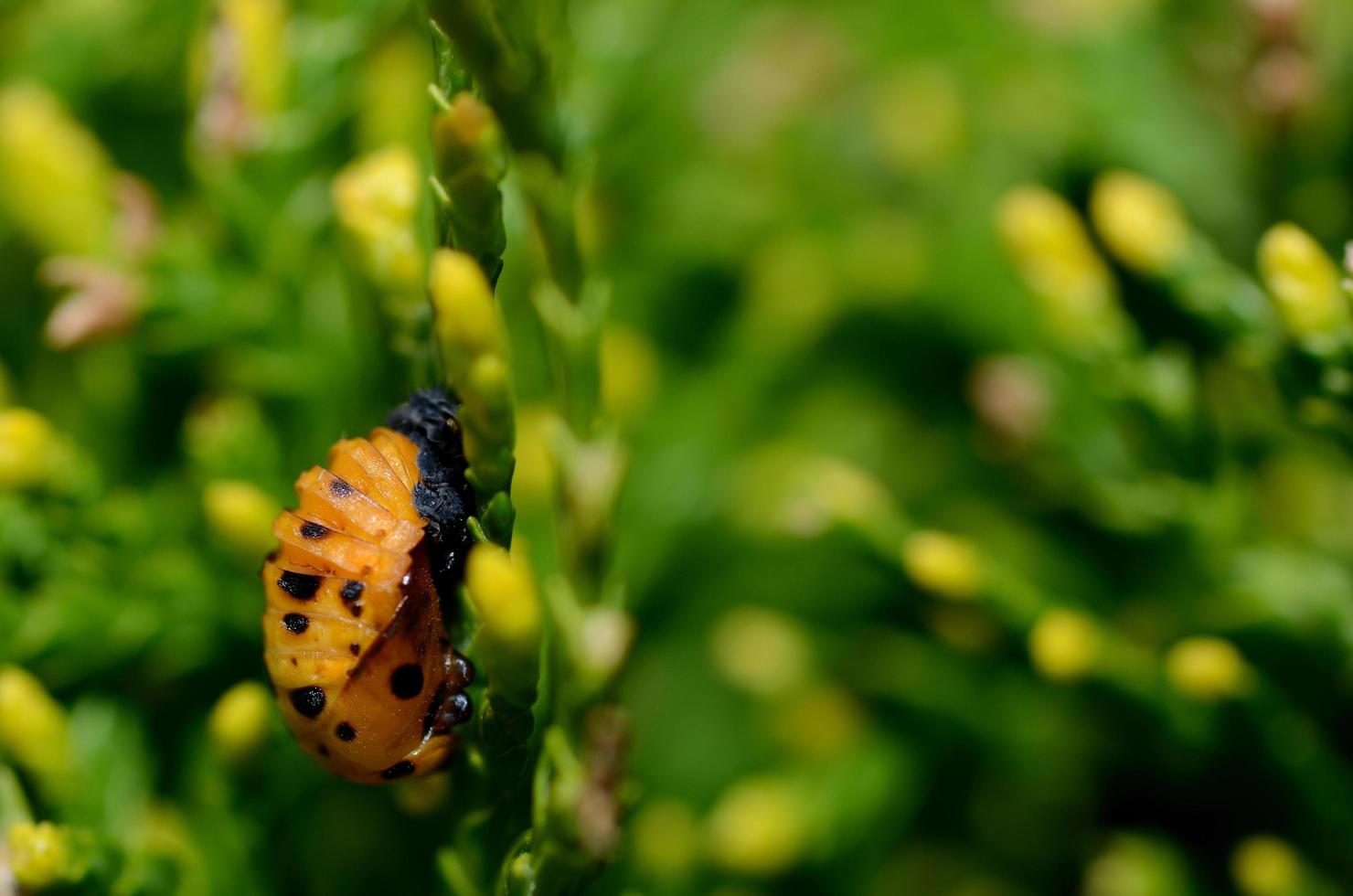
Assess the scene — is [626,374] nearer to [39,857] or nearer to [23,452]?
[23,452]

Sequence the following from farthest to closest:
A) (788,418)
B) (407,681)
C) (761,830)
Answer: (788,418)
(761,830)
(407,681)

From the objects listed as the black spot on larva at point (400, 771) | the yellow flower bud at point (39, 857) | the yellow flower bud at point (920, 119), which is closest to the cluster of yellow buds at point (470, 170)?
the black spot on larva at point (400, 771)

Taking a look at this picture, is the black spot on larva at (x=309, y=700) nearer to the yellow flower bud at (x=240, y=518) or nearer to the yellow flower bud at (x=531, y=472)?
the yellow flower bud at (x=240, y=518)

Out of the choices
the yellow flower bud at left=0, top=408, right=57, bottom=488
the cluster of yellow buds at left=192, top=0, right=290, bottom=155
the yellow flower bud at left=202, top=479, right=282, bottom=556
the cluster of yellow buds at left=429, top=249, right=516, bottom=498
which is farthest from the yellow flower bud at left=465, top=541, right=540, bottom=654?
the cluster of yellow buds at left=192, top=0, right=290, bottom=155

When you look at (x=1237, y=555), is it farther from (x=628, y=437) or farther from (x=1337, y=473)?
(x=628, y=437)

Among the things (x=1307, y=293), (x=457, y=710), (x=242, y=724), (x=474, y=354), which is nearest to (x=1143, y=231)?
(x=1307, y=293)

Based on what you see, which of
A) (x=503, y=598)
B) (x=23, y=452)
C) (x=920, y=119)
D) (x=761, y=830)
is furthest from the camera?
(x=920, y=119)

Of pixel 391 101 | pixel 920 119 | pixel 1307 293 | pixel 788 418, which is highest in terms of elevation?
pixel 391 101
